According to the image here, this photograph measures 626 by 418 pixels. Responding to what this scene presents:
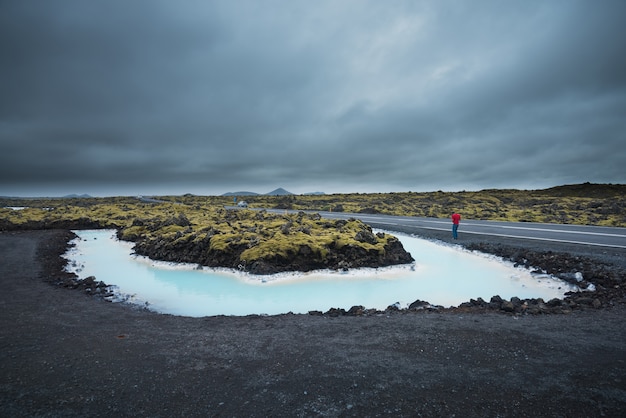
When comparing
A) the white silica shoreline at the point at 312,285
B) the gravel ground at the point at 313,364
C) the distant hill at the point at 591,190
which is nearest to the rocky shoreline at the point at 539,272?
the gravel ground at the point at 313,364

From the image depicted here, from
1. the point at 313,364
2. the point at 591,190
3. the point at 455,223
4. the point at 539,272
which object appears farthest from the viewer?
the point at 591,190

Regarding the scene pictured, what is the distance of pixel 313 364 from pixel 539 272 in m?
13.6

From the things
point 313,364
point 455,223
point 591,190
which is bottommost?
point 313,364

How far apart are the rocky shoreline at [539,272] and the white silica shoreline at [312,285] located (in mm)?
645

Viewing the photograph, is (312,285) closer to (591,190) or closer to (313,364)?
(313,364)

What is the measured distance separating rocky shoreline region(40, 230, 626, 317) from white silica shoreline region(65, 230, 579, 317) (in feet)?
2.12

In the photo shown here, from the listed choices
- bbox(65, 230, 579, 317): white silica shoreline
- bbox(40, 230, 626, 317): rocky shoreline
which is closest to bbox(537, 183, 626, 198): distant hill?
bbox(40, 230, 626, 317): rocky shoreline

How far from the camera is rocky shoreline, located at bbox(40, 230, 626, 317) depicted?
9.43m

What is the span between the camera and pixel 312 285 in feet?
46.3

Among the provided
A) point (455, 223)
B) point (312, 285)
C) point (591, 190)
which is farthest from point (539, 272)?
point (591, 190)

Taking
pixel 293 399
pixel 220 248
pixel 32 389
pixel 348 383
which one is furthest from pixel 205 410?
pixel 220 248

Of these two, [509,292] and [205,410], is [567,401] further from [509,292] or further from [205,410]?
[509,292]

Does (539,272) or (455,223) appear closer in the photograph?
(539,272)

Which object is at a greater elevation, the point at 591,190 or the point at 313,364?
the point at 591,190
